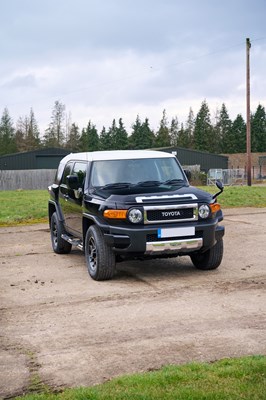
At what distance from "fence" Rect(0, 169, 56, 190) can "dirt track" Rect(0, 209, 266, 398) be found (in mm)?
38646

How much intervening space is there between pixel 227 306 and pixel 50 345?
2.20 metres

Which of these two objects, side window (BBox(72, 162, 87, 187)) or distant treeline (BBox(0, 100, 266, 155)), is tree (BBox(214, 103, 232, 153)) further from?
side window (BBox(72, 162, 87, 187))

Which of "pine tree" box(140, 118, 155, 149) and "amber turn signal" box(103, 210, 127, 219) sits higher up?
"pine tree" box(140, 118, 155, 149)

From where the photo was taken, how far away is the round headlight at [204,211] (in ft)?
25.8

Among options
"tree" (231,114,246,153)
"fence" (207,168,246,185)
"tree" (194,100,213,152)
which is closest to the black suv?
"fence" (207,168,246,185)

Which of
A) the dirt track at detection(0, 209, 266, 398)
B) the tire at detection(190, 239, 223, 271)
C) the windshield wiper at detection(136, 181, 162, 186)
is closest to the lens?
the dirt track at detection(0, 209, 266, 398)

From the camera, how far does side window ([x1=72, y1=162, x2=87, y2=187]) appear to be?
9072mm

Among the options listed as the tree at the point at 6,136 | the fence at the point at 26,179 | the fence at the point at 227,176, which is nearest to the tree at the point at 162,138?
the tree at the point at 6,136

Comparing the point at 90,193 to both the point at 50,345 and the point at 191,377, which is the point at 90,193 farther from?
the point at 191,377

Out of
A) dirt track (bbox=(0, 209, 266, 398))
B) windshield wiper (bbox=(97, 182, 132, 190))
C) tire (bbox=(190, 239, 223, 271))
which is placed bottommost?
dirt track (bbox=(0, 209, 266, 398))

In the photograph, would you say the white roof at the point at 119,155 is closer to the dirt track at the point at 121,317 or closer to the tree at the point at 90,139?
the dirt track at the point at 121,317

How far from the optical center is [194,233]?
7.79 m

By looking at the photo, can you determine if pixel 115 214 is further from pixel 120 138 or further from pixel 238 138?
pixel 238 138

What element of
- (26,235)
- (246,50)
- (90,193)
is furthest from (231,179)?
(90,193)
